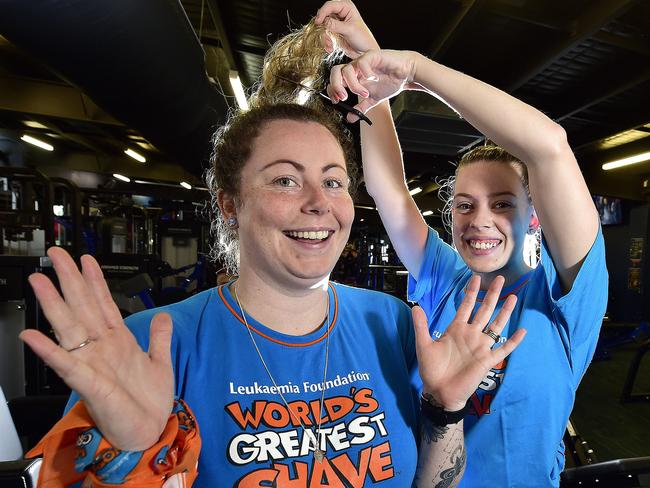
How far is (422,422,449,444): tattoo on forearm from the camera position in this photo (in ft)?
2.84

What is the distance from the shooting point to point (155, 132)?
10.1ft

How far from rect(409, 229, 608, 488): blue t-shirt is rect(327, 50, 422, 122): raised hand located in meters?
0.53

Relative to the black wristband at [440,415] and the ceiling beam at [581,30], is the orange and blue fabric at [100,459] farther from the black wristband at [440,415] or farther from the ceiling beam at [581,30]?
the ceiling beam at [581,30]

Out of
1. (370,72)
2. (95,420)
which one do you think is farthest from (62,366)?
(370,72)

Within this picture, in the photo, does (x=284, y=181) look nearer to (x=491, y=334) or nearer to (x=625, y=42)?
(x=491, y=334)

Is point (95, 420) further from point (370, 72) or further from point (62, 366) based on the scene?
point (370, 72)

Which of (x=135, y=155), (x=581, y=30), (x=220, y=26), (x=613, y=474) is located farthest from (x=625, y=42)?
(x=135, y=155)

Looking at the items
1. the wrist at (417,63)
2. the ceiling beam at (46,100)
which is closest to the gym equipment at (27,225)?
the ceiling beam at (46,100)

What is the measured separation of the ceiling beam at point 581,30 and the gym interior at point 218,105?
0.04 ft

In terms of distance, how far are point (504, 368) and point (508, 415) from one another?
A: 109 millimetres

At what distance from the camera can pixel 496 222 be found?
43.6 inches

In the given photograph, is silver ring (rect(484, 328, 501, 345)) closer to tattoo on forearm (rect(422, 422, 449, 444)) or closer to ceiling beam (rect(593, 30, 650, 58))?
tattoo on forearm (rect(422, 422, 449, 444))

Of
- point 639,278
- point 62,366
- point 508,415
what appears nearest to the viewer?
point 62,366

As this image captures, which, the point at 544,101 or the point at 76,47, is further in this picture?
the point at 544,101
